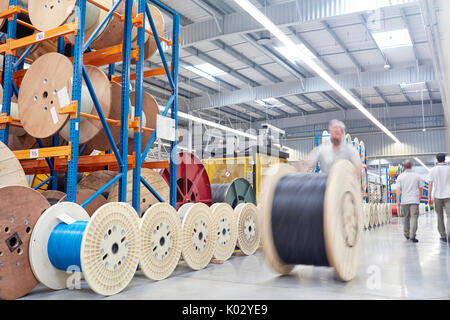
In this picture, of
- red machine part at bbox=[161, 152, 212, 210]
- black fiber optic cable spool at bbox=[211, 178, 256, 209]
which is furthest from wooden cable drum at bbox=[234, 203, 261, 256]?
red machine part at bbox=[161, 152, 212, 210]

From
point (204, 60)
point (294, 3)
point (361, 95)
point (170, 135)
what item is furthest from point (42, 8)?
point (361, 95)

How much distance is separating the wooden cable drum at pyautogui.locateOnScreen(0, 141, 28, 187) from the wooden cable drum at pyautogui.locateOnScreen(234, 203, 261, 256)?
2852 millimetres

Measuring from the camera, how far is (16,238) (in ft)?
10.2

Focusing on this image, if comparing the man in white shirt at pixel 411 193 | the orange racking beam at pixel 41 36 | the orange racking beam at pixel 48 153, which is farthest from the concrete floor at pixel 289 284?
the orange racking beam at pixel 41 36

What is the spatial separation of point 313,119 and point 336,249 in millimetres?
17706

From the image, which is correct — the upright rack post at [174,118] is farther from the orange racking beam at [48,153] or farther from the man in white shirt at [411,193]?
the man in white shirt at [411,193]

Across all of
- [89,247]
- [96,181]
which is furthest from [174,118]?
[89,247]

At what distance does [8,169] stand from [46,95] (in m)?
0.92

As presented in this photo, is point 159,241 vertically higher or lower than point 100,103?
lower

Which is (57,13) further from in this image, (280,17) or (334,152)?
(280,17)

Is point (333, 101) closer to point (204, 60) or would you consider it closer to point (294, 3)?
point (204, 60)

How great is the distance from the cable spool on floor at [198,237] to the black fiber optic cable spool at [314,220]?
103 cm

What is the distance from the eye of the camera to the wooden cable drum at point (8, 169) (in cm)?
378

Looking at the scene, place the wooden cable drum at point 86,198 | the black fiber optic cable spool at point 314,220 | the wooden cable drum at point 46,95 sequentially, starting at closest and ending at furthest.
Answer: the black fiber optic cable spool at point 314,220 < the wooden cable drum at point 46,95 < the wooden cable drum at point 86,198
